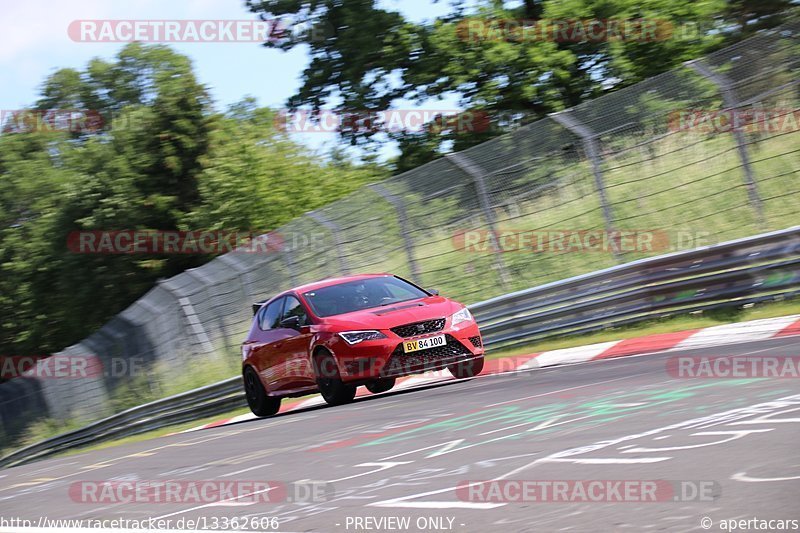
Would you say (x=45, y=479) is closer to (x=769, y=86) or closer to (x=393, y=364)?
(x=393, y=364)

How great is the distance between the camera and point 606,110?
14148mm

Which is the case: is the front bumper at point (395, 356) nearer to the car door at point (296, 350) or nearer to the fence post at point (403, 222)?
the car door at point (296, 350)

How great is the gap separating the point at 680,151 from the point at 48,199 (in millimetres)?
48649

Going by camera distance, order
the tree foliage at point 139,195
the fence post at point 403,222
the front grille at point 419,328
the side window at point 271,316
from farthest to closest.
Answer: the tree foliage at point 139,195
the fence post at point 403,222
the side window at point 271,316
the front grille at point 419,328

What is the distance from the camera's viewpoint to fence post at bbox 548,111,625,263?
14.2m

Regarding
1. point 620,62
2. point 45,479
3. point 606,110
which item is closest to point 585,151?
point 606,110

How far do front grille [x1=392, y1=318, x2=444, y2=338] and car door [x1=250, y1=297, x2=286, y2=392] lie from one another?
6.72 feet

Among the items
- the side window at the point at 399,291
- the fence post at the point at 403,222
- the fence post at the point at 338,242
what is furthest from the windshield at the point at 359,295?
the fence post at the point at 338,242

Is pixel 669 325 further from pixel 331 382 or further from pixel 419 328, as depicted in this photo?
pixel 331 382

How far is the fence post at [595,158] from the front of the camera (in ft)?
46.5

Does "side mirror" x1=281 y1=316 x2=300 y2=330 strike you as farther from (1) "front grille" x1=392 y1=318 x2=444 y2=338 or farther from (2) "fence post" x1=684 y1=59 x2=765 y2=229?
(2) "fence post" x1=684 y1=59 x2=765 y2=229

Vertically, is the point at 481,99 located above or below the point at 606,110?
above

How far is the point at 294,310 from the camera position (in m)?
13.4

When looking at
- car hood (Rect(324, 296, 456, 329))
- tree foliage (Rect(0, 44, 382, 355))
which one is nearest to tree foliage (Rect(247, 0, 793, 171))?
tree foliage (Rect(0, 44, 382, 355))
